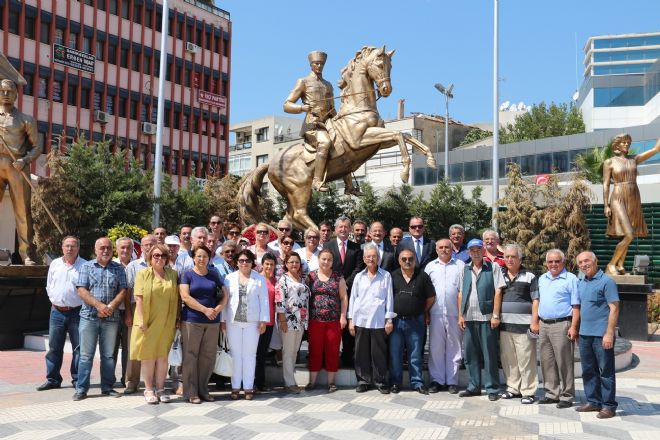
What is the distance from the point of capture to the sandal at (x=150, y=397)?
6.88 meters

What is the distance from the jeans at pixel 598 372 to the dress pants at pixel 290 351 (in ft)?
9.70

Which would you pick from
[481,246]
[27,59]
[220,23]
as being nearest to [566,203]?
[481,246]

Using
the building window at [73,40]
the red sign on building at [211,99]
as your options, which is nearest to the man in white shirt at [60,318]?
the building window at [73,40]

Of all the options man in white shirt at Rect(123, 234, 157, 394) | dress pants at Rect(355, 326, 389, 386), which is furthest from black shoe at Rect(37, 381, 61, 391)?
dress pants at Rect(355, 326, 389, 386)

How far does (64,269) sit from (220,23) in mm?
48764

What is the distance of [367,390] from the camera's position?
7.62 meters

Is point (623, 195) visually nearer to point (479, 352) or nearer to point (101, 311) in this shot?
point (479, 352)

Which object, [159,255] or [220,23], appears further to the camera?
[220,23]

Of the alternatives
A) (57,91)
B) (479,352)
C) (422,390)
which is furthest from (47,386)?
(57,91)

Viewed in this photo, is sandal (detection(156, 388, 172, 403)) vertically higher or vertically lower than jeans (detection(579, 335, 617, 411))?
lower

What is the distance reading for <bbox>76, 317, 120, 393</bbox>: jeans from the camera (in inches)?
284

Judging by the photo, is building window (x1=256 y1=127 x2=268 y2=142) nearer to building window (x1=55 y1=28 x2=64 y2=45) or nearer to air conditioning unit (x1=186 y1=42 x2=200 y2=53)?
air conditioning unit (x1=186 y1=42 x2=200 y2=53)

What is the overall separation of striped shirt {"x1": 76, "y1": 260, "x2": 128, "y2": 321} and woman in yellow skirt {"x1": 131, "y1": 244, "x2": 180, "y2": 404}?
0.39 metres

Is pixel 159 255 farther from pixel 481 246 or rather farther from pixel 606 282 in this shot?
pixel 606 282
